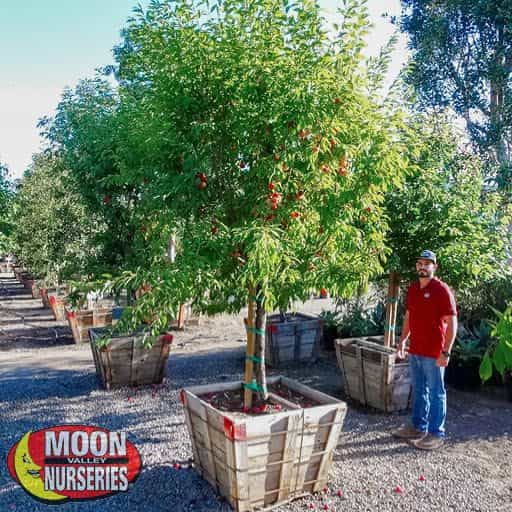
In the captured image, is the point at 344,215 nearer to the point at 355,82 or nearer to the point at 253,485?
the point at 355,82

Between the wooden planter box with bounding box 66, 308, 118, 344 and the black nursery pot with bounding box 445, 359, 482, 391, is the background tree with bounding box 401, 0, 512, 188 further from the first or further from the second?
the wooden planter box with bounding box 66, 308, 118, 344

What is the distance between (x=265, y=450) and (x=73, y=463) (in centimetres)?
203

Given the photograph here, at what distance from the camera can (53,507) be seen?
386 cm

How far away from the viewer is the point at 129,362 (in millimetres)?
6984

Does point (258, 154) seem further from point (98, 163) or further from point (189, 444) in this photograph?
point (98, 163)

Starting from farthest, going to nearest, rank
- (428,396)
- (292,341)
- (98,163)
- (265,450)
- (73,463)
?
1. (292,341)
2. (98,163)
3. (428,396)
4. (73,463)
5. (265,450)

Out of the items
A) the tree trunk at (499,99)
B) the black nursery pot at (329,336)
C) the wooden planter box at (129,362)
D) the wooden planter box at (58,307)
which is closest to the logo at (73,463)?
the wooden planter box at (129,362)

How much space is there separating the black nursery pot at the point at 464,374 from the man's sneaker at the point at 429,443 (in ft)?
6.97

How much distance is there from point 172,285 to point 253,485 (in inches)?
63.2

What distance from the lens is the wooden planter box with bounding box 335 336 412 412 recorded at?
5.91 meters

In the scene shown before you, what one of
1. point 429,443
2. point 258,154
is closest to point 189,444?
point 429,443

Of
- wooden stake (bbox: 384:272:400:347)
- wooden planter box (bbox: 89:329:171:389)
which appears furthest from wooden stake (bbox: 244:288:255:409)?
wooden planter box (bbox: 89:329:171:389)

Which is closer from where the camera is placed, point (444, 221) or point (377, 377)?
point (444, 221)

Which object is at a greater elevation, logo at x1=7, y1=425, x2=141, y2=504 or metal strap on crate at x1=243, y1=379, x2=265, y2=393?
metal strap on crate at x1=243, y1=379, x2=265, y2=393
